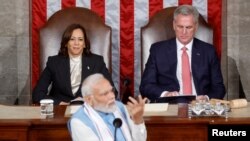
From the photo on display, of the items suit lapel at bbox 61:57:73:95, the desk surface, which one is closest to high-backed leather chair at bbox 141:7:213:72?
suit lapel at bbox 61:57:73:95

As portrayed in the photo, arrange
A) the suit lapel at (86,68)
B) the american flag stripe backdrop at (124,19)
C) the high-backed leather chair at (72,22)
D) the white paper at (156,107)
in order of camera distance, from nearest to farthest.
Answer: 1. the white paper at (156,107)
2. the suit lapel at (86,68)
3. the high-backed leather chair at (72,22)
4. the american flag stripe backdrop at (124,19)

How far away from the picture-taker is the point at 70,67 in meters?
5.70

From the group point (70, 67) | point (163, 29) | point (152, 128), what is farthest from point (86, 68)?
point (152, 128)

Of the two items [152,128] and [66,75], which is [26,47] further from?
[152,128]

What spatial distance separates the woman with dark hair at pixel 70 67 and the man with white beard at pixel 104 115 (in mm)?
1713

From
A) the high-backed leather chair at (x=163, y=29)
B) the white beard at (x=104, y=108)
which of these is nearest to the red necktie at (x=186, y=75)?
the high-backed leather chair at (x=163, y=29)

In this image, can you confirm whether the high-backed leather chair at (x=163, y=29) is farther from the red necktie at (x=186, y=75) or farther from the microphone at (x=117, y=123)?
the microphone at (x=117, y=123)

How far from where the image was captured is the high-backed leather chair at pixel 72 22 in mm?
5945

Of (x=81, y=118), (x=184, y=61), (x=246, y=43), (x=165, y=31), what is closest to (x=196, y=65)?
(x=184, y=61)

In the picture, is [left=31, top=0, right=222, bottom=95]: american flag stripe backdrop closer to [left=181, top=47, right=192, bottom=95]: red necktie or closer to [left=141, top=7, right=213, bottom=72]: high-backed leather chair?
[left=141, top=7, right=213, bottom=72]: high-backed leather chair

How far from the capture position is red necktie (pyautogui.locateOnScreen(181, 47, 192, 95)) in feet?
18.5

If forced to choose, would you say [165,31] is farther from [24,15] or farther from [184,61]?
[24,15]

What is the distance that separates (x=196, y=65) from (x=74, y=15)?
1209 millimetres

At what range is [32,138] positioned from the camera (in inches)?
166
